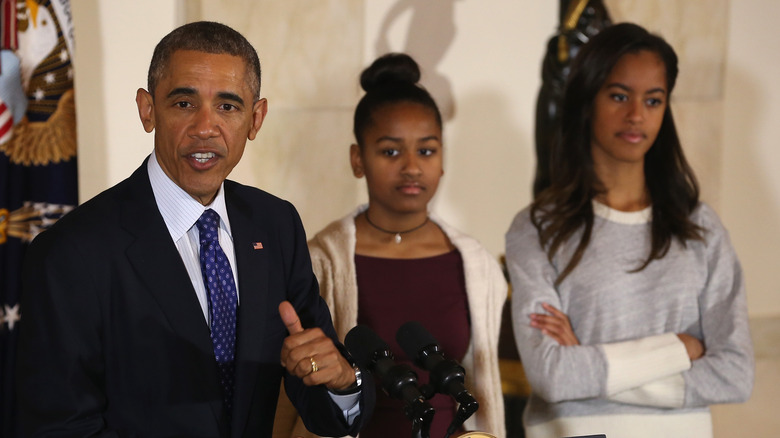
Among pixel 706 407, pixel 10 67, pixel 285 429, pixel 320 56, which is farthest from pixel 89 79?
pixel 706 407

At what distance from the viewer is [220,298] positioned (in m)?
1.65

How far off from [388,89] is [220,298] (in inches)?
42.9

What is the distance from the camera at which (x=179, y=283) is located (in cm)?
158

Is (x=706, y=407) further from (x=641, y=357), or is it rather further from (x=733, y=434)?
(x=733, y=434)

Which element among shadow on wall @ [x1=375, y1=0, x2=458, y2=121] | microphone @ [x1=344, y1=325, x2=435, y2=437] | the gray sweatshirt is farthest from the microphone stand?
shadow on wall @ [x1=375, y1=0, x2=458, y2=121]

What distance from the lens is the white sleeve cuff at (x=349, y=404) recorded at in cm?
170

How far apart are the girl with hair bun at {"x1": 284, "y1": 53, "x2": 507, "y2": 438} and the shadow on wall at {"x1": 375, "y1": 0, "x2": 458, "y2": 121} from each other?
2.17 meters

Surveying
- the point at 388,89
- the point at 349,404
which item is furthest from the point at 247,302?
the point at 388,89

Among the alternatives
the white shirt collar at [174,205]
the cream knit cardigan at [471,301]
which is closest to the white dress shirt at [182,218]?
the white shirt collar at [174,205]

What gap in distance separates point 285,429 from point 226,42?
1131mm

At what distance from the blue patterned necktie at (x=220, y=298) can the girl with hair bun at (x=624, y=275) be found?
108cm

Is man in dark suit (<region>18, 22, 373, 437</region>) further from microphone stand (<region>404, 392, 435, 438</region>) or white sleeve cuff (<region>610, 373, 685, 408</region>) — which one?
white sleeve cuff (<region>610, 373, 685, 408</region>)

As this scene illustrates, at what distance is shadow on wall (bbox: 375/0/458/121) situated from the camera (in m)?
4.61

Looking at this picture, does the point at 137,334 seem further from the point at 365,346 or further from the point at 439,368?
the point at 439,368
